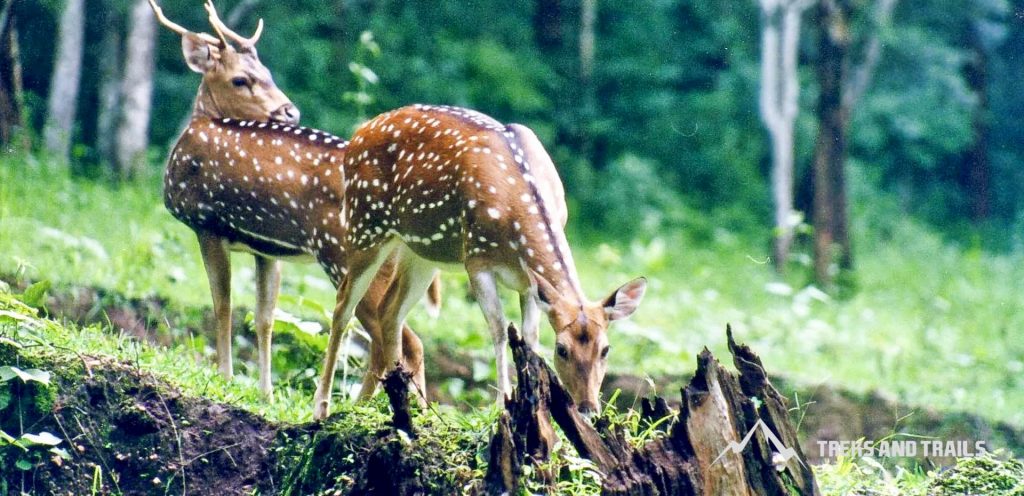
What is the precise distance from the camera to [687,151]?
20.8 m

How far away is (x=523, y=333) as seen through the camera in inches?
233

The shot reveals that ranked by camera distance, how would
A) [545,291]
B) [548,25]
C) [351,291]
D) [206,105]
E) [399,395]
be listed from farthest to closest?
1. [548,25]
2. [206,105]
3. [351,291]
4. [545,291]
5. [399,395]

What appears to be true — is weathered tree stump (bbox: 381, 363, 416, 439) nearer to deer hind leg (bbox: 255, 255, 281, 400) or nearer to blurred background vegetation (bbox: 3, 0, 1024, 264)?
deer hind leg (bbox: 255, 255, 281, 400)

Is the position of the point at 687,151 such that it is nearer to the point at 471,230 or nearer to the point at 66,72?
the point at 66,72

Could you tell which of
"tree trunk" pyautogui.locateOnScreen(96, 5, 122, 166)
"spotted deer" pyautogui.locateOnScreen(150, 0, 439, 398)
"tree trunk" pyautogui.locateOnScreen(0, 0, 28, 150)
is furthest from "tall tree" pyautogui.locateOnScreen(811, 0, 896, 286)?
"spotted deer" pyautogui.locateOnScreen(150, 0, 439, 398)

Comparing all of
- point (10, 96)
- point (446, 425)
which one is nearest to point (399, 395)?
point (446, 425)

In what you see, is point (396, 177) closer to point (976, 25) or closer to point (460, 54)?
point (460, 54)

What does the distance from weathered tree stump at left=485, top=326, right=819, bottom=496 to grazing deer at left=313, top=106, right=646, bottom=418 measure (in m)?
0.55

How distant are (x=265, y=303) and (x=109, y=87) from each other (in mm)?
7181

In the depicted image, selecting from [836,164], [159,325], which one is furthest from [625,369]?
[836,164]

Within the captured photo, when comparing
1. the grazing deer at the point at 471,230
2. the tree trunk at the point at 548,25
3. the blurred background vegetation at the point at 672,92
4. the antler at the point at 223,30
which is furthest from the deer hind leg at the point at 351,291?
the tree trunk at the point at 548,25

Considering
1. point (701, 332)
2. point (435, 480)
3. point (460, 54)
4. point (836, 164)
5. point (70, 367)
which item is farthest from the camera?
point (460, 54)

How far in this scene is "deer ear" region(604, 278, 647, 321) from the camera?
548cm

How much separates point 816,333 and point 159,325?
251 inches
